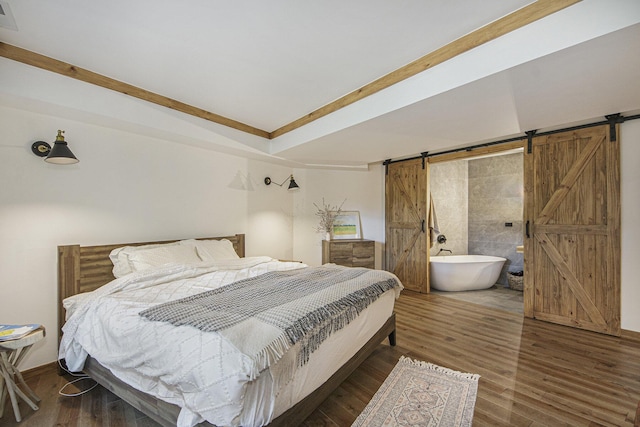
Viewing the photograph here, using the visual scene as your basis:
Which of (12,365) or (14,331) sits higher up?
(14,331)

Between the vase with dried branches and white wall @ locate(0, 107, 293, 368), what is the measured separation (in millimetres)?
1688

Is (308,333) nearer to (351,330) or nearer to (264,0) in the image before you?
(351,330)

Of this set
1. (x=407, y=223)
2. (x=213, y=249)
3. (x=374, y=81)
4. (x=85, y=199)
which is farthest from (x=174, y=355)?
(x=407, y=223)

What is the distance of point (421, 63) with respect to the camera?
2.24 meters

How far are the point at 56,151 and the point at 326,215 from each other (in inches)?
144

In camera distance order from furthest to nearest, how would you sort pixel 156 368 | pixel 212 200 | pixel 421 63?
pixel 212 200 < pixel 421 63 < pixel 156 368

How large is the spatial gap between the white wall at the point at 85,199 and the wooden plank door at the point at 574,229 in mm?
4039

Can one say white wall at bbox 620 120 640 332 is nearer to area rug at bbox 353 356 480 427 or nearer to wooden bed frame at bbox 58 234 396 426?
area rug at bbox 353 356 480 427

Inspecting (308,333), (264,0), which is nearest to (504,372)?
(308,333)

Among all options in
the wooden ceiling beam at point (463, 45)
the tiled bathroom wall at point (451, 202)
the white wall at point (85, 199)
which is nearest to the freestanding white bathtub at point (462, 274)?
the tiled bathroom wall at point (451, 202)

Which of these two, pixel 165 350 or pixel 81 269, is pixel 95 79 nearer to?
pixel 81 269

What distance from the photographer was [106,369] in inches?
74.9

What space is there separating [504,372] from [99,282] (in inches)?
146

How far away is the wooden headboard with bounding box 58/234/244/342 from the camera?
7.98 feet
